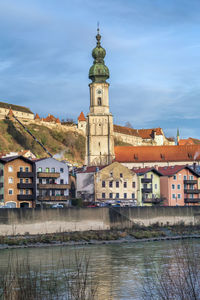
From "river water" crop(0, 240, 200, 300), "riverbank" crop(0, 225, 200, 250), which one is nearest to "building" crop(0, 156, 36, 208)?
"riverbank" crop(0, 225, 200, 250)

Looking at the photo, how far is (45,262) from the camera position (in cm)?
3525

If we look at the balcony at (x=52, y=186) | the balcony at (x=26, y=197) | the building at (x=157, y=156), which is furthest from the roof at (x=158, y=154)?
the balcony at (x=26, y=197)

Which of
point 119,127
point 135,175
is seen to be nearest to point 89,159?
point 135,175

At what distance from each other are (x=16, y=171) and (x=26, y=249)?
24216 millimetres

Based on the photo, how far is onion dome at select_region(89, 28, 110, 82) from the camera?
344 ft

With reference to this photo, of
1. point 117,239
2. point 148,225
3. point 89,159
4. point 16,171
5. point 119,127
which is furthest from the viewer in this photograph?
point 119,127

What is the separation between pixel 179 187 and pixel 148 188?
17.5ft

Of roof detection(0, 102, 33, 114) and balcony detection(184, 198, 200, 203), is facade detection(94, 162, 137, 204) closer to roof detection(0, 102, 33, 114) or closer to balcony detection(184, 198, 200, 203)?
balcony detection(184, 198, 200, 203)

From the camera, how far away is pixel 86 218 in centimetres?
5603

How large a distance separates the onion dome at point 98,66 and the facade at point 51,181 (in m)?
34.6

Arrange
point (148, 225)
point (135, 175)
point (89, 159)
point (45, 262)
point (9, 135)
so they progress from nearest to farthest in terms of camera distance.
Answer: point (45, 262), point (148, 225), point (135, 175), point (89, 159), point (9, 135)

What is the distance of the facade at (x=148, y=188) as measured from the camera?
257 ft

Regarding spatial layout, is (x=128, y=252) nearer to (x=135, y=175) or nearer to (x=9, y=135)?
(x=135, y=175)

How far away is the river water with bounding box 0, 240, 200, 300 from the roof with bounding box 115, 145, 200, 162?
188ft
